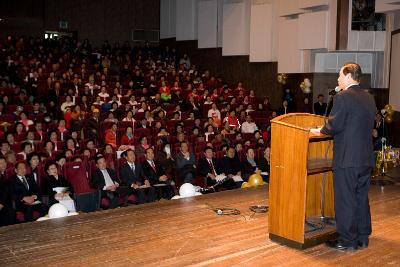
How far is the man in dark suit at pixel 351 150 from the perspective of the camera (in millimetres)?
2893

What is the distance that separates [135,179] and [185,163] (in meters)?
0.99

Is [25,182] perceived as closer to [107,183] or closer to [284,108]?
[107,183]

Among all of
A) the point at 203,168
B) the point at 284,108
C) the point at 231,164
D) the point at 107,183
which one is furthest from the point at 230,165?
the point at 284,108

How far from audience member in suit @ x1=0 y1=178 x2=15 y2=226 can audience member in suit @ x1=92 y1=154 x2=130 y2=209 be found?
3.48ft

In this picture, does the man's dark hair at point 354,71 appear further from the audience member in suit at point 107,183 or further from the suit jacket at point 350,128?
the audience member in suit at point 107,183

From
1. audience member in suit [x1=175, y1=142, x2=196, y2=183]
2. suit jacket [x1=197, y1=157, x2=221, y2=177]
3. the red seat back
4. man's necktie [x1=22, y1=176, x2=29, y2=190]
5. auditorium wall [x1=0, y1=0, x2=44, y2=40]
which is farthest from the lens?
auditorium wall [x1=0, y1=0, x2=44, y2=40]

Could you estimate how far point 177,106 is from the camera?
32.1 ft

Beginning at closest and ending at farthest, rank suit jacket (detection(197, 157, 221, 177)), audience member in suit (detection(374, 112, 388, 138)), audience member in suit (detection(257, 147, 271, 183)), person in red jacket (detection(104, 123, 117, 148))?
suit jacket (detection(197, 157, 221, 177)) < audience member in suit (detection(257, 147, 271, 183)) < person in red jacket (detection(104, 123, 117, 148)) < audience member in suit (detection(374, 112, 388, 138))

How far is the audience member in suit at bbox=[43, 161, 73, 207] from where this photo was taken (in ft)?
17.2

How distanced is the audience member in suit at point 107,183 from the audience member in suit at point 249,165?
1902 millimetres

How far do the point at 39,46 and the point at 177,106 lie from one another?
5.02 metres

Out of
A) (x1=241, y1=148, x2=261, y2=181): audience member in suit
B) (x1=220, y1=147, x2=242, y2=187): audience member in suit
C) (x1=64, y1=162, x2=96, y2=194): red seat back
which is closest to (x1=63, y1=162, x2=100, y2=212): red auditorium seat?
(x1=64, y1=162, x2=96, y2=194): red seat back

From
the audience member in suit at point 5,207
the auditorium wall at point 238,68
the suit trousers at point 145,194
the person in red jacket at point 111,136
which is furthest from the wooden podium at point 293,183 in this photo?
the auditorium wall at point 238,68

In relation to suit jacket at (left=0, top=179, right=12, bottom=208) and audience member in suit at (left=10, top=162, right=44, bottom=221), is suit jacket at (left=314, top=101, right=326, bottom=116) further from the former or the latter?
suit jacket at (left=0, top=179, right=12, bottom=208)
